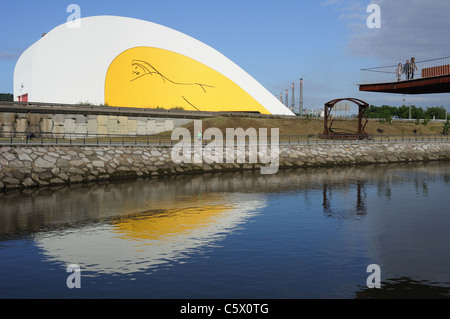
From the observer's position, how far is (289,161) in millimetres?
52125

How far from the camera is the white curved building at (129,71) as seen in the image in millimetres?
71312

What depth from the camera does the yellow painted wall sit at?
71.9m

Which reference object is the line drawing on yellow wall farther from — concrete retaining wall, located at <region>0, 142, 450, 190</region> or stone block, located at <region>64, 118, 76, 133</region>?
concrete retaining wall, located at <region>0, 142, 450, 190</region>

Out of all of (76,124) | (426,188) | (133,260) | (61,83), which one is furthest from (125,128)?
(133,260)

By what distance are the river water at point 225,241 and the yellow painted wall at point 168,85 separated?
128 feet

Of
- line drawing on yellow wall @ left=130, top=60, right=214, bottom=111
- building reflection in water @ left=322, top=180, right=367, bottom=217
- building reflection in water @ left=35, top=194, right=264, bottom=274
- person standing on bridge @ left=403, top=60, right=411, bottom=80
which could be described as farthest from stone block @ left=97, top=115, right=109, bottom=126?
person standing on bridge @ left=403, top=60, right=411, bottom=80

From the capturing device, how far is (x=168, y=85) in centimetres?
7512

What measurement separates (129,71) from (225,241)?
190 feet

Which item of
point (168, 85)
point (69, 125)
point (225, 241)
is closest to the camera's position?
point (225, 241)

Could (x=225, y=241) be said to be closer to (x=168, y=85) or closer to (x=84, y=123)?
(x=84, y=123)

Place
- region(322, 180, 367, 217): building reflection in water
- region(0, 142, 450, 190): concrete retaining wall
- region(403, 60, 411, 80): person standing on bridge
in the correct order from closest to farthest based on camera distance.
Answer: region(322, 180, 367, 217): building reflection in water < region(0, 142, 450, 190): concrete retaining wall < region(403, 60, 411, 80): person standing on bridge

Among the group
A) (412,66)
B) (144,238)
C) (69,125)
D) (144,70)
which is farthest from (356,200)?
(144,70)

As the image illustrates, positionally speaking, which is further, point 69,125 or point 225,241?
point 69,125
